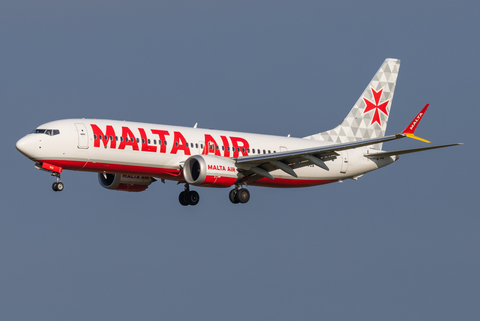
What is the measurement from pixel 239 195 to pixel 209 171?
3.38 m

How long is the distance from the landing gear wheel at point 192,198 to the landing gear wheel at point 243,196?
14.7 ft

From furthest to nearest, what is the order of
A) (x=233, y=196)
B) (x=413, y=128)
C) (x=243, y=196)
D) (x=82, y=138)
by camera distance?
(x=233, y=196) < (x=243, y=196) < (x=82, y=138) < (x=413, y=128)

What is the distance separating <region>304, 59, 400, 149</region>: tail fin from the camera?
53875 millimetres

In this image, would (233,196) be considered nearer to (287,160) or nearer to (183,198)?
(287,160)

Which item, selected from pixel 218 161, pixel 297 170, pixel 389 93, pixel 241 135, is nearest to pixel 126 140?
pixel 218 161

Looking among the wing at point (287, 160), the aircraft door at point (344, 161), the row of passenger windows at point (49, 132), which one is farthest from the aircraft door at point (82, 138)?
the aircraft door at point (344, 161)

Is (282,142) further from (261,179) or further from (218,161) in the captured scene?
(218,161)

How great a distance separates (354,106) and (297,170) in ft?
25.7

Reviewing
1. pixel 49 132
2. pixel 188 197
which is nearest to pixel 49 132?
pixel 49 132

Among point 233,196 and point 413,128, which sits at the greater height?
point 413,128

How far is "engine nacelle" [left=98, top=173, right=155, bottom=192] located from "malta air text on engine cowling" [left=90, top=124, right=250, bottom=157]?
5564 millimetres

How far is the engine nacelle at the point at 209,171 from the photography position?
43.4 m

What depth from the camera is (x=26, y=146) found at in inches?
1617

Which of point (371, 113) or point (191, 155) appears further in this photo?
point (371, 113)
